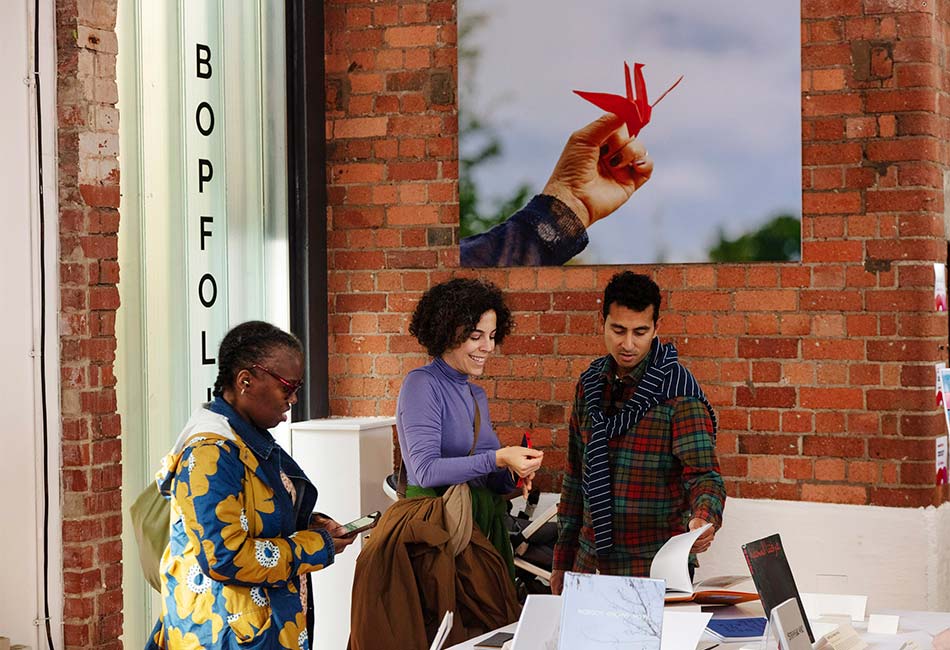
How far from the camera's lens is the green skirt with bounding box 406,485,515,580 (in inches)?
152

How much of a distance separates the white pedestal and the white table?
76.4 inches

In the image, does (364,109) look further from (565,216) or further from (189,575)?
(189,575)

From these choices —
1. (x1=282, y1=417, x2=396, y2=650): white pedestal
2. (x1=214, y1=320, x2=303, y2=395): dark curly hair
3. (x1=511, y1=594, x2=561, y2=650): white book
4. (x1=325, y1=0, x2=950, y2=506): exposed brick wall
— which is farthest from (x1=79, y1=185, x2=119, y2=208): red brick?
(x1=511, y1=594, x2=561, y2=650): white book

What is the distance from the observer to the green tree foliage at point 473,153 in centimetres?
514

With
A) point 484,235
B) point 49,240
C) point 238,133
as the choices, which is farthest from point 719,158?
point 49,240

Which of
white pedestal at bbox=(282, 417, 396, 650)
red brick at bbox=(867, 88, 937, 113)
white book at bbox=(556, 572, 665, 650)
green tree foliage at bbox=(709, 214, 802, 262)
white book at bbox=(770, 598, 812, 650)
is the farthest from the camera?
white pedestal at bbox=(282, 417, 396, 650)

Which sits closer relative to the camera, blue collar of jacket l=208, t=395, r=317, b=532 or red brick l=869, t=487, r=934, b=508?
blue collar of jacket l=208, t=395, r=317, b=532

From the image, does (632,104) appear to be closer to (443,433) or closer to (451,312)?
(451,312)

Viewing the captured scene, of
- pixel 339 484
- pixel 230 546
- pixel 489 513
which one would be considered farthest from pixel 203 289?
pixel 230 546

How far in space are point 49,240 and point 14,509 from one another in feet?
2.77

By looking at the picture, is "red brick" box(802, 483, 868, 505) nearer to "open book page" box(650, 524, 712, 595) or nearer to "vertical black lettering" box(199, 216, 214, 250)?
"open book page" box(650, 524, 712, 595)

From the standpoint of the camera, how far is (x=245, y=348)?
312cm

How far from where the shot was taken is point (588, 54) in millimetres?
4957

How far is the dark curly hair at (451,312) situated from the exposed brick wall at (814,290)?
3.38 feet
